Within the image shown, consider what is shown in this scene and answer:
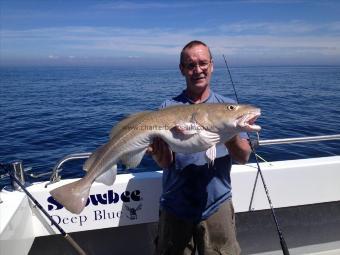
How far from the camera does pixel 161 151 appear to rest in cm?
326

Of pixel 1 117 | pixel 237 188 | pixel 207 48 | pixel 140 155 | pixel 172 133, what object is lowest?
pixel 1 117

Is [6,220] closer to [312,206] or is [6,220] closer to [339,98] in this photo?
[312,206]

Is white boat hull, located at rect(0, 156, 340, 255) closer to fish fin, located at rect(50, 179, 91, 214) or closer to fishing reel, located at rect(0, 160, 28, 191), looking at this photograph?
fishing reel, located at rect(0, 160, 28, 191)

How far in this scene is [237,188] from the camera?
4.35 metres

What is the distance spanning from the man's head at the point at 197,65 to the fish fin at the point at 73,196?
1418mm

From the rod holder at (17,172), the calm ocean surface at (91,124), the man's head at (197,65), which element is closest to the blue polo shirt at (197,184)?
the man's head at (197,65)

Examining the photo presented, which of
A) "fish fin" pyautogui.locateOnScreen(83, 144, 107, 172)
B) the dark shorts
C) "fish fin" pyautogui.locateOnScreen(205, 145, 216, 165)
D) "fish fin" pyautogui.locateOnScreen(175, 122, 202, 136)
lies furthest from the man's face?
the dark shorts

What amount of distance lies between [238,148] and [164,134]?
0.71 metres

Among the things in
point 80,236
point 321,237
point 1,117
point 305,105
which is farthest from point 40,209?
point 305,105

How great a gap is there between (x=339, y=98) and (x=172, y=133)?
20643mm

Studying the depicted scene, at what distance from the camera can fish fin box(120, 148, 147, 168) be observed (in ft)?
10.9

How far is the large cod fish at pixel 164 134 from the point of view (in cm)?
305

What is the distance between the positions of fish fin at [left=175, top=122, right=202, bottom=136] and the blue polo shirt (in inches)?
12.1

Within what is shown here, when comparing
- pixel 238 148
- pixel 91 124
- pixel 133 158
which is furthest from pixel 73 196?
pixel 91 124
